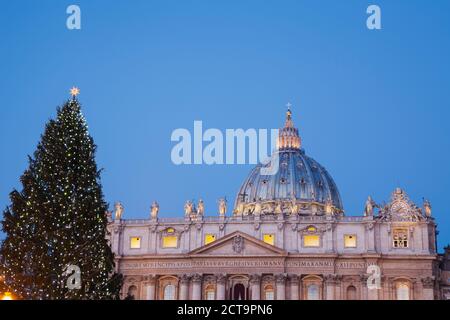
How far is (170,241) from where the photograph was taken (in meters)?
81.2

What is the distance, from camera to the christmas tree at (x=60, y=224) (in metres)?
29.9

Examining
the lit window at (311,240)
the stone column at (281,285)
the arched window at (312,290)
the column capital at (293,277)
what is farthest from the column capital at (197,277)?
the lit window at (311,240)

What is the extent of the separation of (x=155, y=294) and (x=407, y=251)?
28.4m

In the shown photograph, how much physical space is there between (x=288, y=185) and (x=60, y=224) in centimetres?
8536

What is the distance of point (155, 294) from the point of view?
79500mm

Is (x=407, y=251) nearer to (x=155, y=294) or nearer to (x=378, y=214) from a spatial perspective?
(x=378, y=214)

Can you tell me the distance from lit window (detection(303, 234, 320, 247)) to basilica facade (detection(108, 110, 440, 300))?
11 centimetres

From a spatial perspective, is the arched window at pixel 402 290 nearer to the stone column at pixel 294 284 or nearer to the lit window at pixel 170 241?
the stone column at pixel 294 284

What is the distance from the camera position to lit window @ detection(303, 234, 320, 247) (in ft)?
257

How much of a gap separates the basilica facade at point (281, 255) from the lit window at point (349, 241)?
0.25 feet
